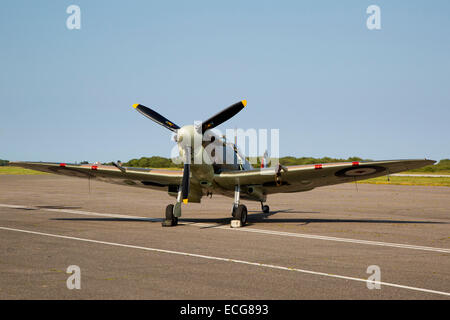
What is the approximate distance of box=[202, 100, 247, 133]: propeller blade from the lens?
Answer: 15453mm

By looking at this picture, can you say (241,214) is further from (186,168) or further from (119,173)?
(119,173)

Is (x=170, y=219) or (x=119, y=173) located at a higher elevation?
(x=119, y=173)

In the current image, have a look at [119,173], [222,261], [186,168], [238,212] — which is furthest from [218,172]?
[222,261]

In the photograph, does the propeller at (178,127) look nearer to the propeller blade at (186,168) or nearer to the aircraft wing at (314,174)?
the propeller blade at (186,168)

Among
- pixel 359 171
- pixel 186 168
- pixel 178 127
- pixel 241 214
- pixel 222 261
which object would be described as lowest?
pixel 222 261

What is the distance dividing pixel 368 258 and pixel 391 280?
92.8 inches

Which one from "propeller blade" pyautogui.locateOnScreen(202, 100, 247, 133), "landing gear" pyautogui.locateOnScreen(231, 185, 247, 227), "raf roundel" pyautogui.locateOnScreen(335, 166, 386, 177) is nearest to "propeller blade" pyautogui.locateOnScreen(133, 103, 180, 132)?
"propeller blade" pyautogui.locateOnScreen(202, 100, 247, 133)

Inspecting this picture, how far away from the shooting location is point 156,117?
54.3 ft

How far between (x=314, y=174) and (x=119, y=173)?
7.86 metres

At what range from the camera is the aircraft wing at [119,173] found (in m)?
17.4

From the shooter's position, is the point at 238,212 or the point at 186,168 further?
the point at 238,212
